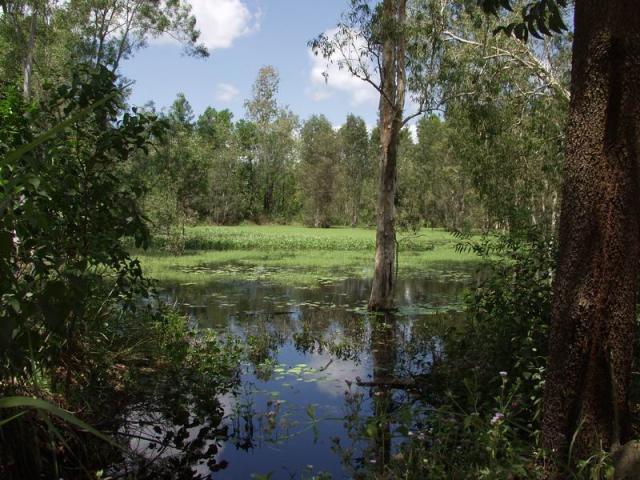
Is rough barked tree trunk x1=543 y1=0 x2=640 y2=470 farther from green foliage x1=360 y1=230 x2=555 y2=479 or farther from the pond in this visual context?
the pond

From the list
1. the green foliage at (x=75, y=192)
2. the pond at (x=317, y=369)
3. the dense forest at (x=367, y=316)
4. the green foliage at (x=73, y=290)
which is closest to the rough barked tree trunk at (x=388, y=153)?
the dense forest at (x=367, y=316)

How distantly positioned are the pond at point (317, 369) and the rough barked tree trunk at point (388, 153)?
0.74 meters

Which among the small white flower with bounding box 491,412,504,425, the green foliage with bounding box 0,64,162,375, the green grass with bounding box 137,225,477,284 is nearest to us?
the small white flower with bounding box 491,412,504,425

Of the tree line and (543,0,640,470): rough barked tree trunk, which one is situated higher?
the tree line

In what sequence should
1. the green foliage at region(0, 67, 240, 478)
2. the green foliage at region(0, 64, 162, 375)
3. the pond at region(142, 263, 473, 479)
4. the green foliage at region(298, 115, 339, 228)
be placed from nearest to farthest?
the green foliage at region(0, 67, 240, 478) < the green foliage at region(0, 64, 162, 375) < the pond at region(142, 263, 473, 479) < the green foliage at region(298, 115, 339, 228)

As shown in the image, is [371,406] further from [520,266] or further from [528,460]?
[528,460]

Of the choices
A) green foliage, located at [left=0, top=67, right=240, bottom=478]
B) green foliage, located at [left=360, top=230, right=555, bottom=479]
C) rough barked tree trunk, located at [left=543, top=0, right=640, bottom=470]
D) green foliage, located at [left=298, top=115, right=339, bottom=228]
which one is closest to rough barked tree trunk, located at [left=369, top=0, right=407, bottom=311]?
green foliage, located at [left=360, top=230, right=555, bottom=479]

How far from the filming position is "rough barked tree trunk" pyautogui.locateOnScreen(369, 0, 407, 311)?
1130 cm

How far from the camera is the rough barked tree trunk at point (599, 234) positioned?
2.69 m

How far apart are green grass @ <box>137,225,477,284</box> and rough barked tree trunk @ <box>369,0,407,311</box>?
8.32 feet

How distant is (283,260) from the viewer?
71.4 ft

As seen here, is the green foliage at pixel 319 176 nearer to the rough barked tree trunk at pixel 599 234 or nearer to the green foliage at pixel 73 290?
the green foliage at pixel 73 290

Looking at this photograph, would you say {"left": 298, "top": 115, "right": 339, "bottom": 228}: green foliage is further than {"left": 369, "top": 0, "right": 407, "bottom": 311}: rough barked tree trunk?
Yes

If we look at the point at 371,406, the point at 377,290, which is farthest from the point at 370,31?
the point at 371,406
